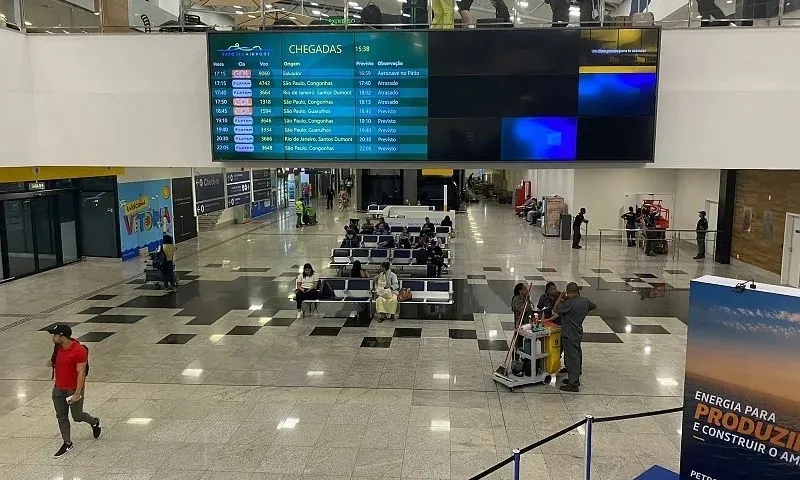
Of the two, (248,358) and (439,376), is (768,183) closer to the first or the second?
(439,376)

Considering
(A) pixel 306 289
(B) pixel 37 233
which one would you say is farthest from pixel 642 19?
(B) pixel 37 233

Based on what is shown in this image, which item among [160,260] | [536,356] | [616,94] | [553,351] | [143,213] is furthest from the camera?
[143,213]

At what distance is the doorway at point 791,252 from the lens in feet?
50.6

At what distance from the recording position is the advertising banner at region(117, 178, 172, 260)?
1972 cm

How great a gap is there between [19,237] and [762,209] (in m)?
21.7

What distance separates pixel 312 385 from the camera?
8891 mm

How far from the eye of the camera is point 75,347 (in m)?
6.87

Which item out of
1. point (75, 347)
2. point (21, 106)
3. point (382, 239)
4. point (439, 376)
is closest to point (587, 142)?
point (439, 376)

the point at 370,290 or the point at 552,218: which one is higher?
the point at 552,218

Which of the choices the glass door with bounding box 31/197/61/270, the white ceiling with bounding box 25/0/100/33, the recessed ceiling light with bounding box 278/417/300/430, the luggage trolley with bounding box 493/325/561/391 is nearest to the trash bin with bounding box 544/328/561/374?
the luggage trolley with bounding box 493/325/561/391

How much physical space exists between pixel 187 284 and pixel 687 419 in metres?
13.9

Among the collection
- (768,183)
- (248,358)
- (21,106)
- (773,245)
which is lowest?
(248,358)

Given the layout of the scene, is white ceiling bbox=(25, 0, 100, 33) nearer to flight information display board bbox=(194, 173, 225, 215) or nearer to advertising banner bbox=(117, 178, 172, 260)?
advertising banner bbox=(117, 178, 172, 260)

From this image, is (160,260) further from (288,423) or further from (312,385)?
(288,423)
